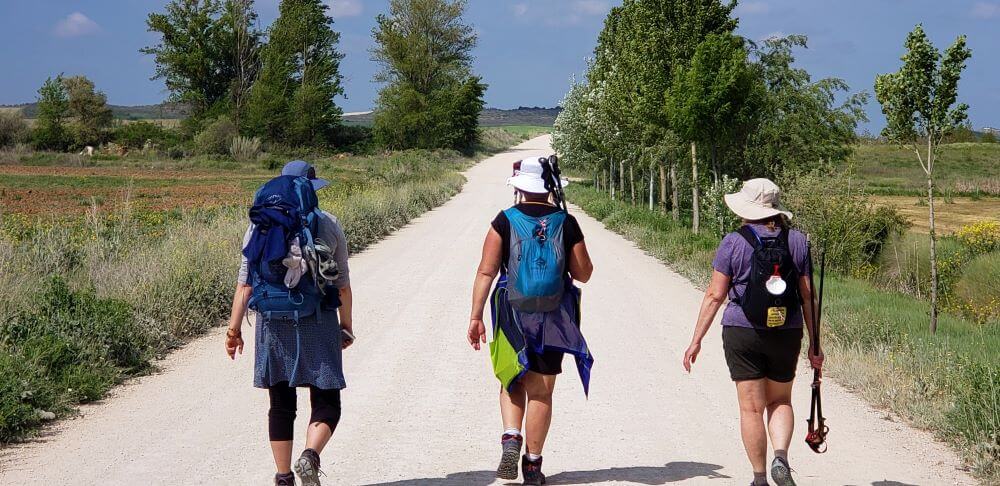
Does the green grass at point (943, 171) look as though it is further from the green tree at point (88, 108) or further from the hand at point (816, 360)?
the green tree at point (88, 108)

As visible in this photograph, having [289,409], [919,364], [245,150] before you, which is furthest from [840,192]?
[245,150]

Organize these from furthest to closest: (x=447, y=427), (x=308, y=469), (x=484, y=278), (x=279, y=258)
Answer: (x=447, y=427)
(x=484, y=278)
(x=308, y=469)
(x=279, y=258)

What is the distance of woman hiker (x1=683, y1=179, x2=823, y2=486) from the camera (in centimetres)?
556

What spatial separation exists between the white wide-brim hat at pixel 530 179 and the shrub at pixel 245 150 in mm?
70040

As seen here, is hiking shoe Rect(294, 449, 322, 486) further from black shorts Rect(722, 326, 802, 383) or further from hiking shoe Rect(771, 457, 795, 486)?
hiking shoe Rect(771, 457, 795, 486)

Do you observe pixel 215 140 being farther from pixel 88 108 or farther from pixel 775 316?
pixel 775 316

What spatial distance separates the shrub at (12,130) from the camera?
265ft

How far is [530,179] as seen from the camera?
19.6ft

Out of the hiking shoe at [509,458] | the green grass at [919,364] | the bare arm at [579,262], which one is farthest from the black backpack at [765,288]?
the green grass at [919,364]

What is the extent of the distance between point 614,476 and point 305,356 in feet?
6.49

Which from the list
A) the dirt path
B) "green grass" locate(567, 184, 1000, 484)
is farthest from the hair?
"green grass" locate(567, 184, 1000, 484)

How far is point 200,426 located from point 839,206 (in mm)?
14785

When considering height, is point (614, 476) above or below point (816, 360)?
below

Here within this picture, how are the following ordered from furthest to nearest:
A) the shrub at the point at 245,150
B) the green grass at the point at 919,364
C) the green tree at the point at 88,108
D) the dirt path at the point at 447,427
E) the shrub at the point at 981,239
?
the green tree at the point at 88,108 < the shrub at the point at 245,150 < the shrub at the point at 981,239 < the green grass at the point at 919,364 < the dirt path at the point at 447,427
